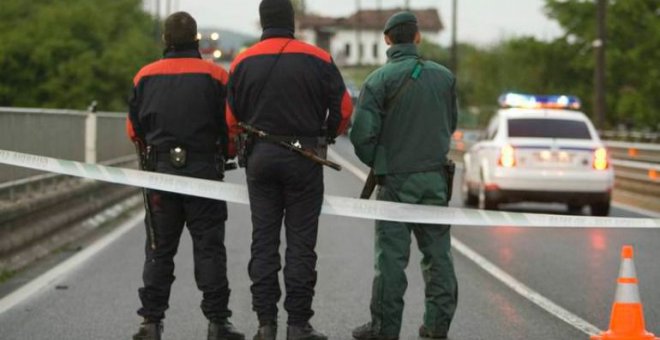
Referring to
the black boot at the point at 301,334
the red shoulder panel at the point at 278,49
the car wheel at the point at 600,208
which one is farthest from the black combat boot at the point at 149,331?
the car wheel at the point at 600,208

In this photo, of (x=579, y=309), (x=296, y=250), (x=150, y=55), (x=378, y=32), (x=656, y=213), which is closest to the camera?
(x=296, y=250)

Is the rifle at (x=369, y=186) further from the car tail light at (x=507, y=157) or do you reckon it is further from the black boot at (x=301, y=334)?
the car tail light at (x=507, y=157)

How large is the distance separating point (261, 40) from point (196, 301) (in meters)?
2.97

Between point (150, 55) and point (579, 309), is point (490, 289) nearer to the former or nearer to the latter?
point (579, 309)

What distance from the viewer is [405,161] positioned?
320 inches

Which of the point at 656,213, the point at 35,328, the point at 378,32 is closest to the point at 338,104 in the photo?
the point at 35,328

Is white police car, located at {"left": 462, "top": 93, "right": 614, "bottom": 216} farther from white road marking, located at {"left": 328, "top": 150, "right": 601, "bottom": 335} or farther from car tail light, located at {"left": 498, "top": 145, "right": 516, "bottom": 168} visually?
white road marking, located at {"left": 328, "top": 150, "right": 601, "bottom": 335}

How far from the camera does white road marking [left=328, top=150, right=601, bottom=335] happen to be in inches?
350

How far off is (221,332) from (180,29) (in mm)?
1791

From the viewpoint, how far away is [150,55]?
72.1 meters

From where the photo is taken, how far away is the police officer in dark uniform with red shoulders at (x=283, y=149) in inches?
296

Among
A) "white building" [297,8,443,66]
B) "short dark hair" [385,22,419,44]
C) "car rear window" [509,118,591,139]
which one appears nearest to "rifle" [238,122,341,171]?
"short dark hair" [385,22,419,44]

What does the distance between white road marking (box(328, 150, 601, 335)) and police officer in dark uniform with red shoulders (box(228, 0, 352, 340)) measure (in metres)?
2.11

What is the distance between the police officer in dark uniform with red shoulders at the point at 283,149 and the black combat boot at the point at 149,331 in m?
0.62
